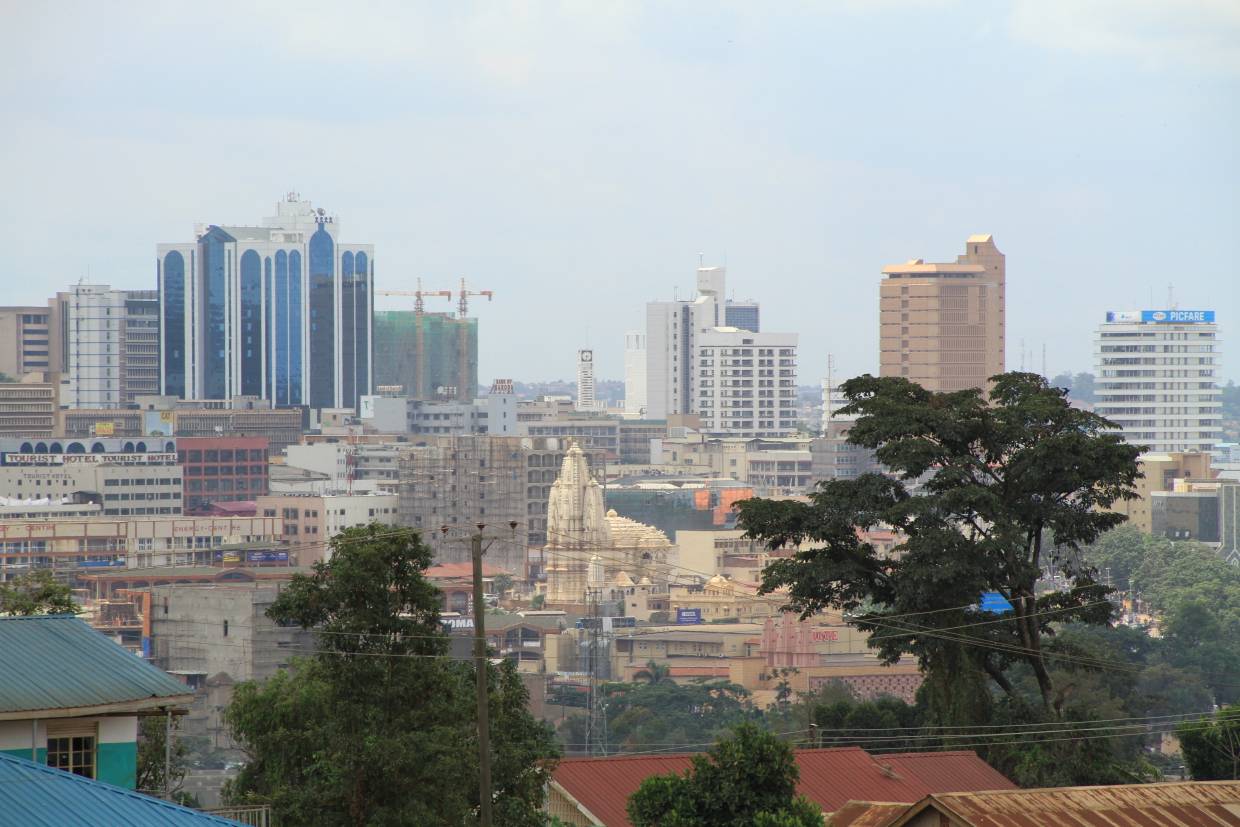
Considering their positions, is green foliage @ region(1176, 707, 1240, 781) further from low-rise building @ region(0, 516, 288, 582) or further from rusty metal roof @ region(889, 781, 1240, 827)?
low-rise building @ region(0, 516, 288, 582)

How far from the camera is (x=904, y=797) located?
34094 millimetres

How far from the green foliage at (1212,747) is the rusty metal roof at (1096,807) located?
1725 centimetres

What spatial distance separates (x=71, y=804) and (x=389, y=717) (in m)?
8.71

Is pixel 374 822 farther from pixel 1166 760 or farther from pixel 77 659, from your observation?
pixel 1166 760

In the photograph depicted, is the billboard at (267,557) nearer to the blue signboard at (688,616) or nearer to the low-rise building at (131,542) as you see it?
the low-rise building at (131,542)

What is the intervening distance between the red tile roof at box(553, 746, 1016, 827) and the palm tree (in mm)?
99969

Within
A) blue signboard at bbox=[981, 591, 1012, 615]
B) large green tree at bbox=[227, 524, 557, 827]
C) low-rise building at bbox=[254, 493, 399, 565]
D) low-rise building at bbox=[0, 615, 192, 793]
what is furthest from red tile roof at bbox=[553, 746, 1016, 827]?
low-rise building at bbox=[254, 493, 399, 565]

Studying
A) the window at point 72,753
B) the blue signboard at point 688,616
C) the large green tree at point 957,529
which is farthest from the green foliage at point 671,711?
the window at point 72,753

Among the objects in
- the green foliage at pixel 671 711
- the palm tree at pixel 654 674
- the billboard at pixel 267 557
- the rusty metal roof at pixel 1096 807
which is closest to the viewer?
the rusty metal roof at pixel 1096 807

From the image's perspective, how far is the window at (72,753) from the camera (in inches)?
908

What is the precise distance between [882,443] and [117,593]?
118333mm

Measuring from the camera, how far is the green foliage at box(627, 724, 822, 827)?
24.3m

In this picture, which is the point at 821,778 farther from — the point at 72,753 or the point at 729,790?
the point at 72,753

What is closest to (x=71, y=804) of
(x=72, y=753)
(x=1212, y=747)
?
(x=72, y=753)
